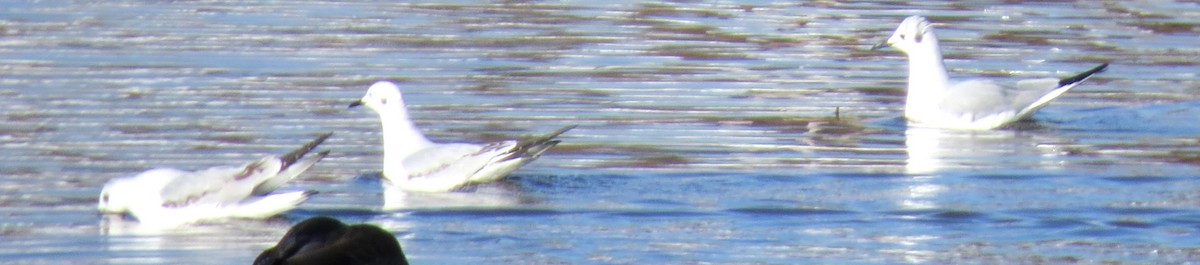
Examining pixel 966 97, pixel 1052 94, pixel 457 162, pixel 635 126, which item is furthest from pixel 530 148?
pixel 1052 94

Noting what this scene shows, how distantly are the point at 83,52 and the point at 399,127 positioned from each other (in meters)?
6.41

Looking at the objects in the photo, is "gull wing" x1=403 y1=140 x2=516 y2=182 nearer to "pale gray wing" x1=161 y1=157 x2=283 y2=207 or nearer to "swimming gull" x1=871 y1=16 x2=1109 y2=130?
"pale gray wing" x1=161 y1=157 x2=283 y2=207

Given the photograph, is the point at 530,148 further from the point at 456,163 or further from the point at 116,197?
the point at 116,197

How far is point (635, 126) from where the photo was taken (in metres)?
14.2

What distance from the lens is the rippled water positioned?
34.0 ft

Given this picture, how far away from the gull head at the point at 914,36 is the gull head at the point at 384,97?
435 centimetres

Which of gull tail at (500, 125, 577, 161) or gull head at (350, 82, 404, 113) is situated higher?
gull head at (350, 82, 404, 113)

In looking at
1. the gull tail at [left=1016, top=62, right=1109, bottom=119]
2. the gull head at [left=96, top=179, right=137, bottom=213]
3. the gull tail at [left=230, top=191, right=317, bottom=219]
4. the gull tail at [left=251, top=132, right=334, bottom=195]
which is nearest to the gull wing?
the gull tail at [left=251, top=132, right=334, bottom=195]

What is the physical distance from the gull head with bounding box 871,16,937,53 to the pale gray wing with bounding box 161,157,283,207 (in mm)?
5875

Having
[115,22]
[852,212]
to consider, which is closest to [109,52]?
[115,22]

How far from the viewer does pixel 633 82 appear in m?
16.6

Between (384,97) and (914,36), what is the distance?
4.50 m

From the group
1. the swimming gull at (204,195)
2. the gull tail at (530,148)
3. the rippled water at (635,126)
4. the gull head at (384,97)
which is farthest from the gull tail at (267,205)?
the gull head at (384,97)

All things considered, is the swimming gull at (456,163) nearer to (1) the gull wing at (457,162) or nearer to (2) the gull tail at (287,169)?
(1) the gull wing at (457,162)
